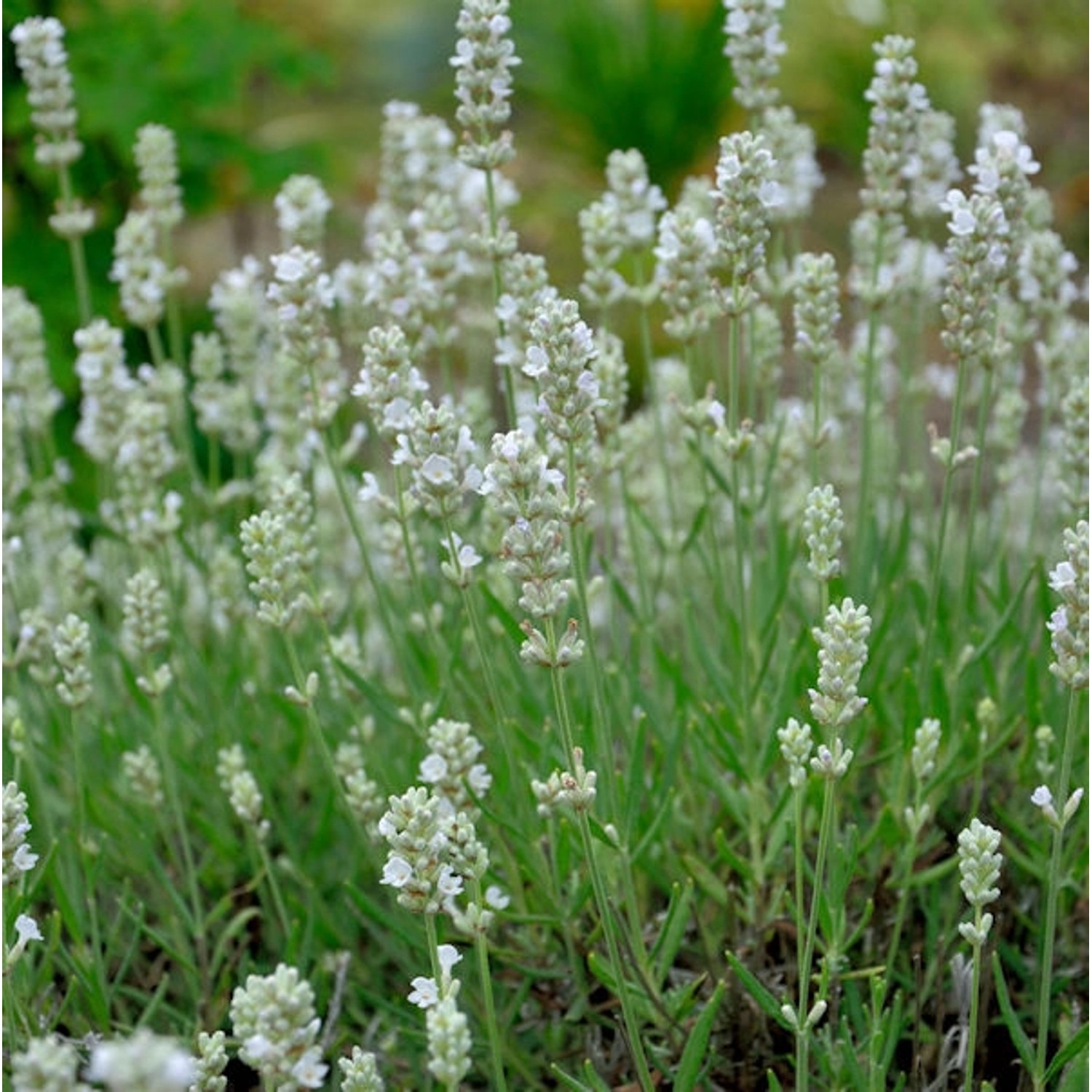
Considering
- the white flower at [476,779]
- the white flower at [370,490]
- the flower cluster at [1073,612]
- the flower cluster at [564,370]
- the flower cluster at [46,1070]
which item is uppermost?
the flower cluster at [564,370]

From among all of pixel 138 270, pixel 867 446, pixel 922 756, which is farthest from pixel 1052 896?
pixel 138 270

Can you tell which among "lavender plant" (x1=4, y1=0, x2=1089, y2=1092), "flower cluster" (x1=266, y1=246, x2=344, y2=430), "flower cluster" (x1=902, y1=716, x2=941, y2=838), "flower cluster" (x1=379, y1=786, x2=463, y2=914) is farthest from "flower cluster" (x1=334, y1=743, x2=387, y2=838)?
"flower cluster" (x1=902, y1=716, x2=941, y2=838)

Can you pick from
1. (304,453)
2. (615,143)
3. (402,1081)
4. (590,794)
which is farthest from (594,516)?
(615,143)

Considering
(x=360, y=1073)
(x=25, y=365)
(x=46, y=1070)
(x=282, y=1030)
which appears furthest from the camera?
(x=25, y=365)

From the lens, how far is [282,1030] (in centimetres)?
133

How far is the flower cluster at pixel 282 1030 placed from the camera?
1317 millimetres

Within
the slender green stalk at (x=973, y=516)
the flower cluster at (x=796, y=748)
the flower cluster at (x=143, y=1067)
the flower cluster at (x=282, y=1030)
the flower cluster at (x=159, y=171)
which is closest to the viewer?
the flower cluster at (x=143, y=1067)

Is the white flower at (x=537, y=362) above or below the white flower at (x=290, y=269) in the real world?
below

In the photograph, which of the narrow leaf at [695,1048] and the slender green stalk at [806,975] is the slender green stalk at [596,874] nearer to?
the narrow leaf at [695,1048]

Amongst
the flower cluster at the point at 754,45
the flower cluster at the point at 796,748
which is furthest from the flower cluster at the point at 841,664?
the flower cluster at the point at 754,45

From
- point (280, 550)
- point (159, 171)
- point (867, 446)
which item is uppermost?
point (159, 171)

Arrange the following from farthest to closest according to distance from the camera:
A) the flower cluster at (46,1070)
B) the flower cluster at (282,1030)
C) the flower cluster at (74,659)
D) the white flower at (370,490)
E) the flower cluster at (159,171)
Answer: the flower cluster at (159,171)
the white flower at (370,490)
the flower cluster at (74,659)
the flower cluster at (282,1030)
the flower cluster at (46,1070)

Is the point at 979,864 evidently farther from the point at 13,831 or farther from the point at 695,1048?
the point at 13,831

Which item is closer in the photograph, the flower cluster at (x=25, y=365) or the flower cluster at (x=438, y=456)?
the flower cluster at (x=438, y=456)
